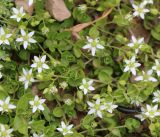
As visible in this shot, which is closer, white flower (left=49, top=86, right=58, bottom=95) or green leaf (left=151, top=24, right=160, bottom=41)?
white flower (left=49, top=86, right=58, bottom=95)

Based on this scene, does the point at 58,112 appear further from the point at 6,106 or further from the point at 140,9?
the point at 140,9

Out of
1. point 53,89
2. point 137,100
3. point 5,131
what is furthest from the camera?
point 137,100

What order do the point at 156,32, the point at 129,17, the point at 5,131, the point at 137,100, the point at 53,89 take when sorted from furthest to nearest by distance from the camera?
1. the point at 156,32
2. the point at 129,17
3. the point at 137,100
4. the point at 53,89
5. the point at 5,131

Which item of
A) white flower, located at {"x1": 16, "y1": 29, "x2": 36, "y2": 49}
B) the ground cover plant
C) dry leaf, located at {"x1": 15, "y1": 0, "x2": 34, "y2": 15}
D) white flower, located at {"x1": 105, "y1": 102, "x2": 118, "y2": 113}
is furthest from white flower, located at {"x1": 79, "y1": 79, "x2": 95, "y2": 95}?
dry leaf, located at {"x1": 15, "y1": 0, "x2": 34, "y2": 15}

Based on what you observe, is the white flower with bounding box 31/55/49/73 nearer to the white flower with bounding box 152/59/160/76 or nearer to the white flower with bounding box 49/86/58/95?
the white flower with bounding box 49/86/58/95

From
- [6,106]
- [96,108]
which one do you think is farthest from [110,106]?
[6,106]

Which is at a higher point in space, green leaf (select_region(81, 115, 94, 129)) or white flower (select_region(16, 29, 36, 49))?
white flower (select_region(16, 29, 36, 49))

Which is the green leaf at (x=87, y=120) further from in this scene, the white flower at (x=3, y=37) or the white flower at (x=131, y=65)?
the white flower at (x=3, y=37)
